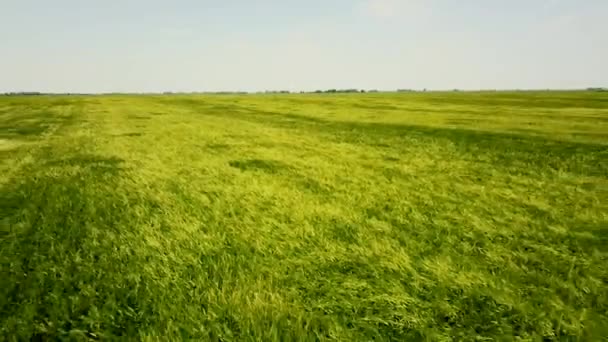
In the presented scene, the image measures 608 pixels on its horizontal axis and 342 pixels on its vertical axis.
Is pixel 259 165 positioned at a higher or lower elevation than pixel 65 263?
higher

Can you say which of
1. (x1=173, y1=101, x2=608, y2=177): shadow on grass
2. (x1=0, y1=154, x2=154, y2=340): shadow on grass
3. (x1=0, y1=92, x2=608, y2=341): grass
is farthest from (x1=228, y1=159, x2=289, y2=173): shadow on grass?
(x1=173, y1=101, x2=608, y2=177): shadow on grass

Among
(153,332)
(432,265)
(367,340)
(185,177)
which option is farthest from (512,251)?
(185,177)

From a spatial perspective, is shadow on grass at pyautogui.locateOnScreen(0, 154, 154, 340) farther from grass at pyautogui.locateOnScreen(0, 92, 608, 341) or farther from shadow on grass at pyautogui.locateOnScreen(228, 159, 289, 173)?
shadow on grass at pyautogui.locateOnScreen(228, 159, 289, 173)

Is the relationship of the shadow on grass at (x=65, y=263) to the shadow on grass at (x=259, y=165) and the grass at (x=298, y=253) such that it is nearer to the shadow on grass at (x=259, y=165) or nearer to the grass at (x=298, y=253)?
the grass at (x=298, y=253)

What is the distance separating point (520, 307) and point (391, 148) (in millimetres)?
18458

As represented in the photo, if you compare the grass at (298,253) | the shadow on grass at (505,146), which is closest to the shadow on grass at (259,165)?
the grass at (298,253)

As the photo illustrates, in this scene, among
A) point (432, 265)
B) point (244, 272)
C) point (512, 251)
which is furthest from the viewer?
point (512, 251)

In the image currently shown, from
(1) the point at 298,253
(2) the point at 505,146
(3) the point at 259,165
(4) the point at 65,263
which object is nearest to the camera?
(4) the point at 65,263

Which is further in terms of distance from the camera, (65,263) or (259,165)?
(259,165)

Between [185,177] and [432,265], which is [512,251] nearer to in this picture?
[432,265]

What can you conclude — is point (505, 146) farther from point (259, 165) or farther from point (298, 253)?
point (298, 253)

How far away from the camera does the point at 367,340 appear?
16.0 feet

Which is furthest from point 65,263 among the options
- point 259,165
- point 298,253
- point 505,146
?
point 505,146

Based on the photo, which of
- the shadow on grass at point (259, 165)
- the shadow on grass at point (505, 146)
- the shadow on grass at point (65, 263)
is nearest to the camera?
the shadow on grass at point (65, 263)
